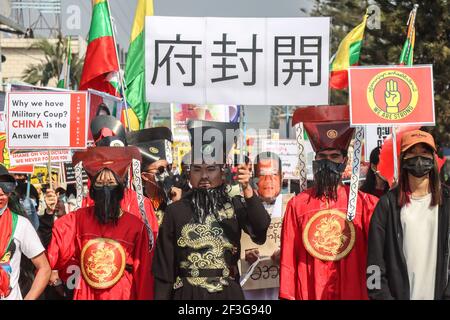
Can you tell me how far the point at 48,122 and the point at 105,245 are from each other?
235cm

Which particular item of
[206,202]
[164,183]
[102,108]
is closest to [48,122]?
[164,183]

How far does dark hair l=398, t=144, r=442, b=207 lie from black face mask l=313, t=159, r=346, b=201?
0.49 m

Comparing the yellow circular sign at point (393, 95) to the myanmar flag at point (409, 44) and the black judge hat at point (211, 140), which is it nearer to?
the black judge hat at point (211, 140)

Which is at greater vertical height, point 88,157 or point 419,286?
point 88,157

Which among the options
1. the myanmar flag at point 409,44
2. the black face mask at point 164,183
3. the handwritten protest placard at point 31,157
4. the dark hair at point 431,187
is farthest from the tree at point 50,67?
the dark hair at point 431,187

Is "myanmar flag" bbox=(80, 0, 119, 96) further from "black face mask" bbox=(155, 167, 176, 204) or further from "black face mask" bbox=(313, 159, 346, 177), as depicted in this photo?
"black face mask" bbox=(313, 159, 346, 177)

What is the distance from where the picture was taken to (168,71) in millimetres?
6328

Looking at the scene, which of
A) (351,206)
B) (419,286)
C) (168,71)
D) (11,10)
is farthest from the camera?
(11,10)

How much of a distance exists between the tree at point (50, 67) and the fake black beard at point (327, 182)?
38222 millimetres

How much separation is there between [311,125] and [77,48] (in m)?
44.4

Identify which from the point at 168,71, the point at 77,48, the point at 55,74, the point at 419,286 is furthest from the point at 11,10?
the point at 419,286

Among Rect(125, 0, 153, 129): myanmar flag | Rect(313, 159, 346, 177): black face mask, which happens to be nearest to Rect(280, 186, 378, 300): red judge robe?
Rect(313, 159, 346, 177): black face mask

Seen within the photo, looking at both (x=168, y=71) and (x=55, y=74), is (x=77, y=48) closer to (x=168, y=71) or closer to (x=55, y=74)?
(x=55, y=74)

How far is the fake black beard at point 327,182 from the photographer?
18.1ft
